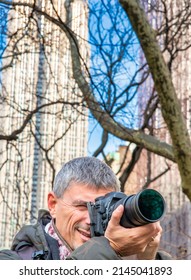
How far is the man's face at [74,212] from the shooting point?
1.68 m

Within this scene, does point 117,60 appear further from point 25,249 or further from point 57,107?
point 25,249

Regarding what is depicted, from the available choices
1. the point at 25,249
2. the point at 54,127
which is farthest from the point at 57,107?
the point at 25,249

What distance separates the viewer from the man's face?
5.52 feet

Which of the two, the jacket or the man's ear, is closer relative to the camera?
the jacket

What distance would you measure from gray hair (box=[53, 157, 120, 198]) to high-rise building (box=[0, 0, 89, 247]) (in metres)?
3.86

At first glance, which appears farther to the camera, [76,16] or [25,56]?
[25,56]

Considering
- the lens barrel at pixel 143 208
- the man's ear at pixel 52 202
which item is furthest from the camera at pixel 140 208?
the man's ear at pixel 52 202

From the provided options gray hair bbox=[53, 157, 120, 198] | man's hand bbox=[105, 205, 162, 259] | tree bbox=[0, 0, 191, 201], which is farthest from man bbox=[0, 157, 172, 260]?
tree bbox=[0, 0, 191, 201]

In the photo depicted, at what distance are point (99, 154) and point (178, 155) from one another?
8.21ft

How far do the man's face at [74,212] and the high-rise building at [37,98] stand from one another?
3913mm

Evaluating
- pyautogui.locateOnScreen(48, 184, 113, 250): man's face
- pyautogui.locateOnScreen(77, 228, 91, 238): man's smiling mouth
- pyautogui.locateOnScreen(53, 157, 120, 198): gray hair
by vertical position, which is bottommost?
pyautogui.locateOnScreen(77, 228, 91, 238): man's smiling mouth

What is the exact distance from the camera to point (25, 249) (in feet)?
5.53

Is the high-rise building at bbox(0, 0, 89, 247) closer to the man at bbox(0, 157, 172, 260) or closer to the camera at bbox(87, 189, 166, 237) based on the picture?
the man at bbox(0, 157, 172, 260)

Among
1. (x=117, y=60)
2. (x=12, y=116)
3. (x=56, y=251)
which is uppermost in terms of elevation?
(x=117, y=60)
